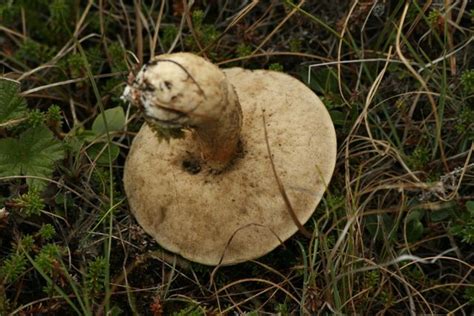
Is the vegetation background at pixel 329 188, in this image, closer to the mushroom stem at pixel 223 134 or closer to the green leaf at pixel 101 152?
the green leaf at pixel 101 152

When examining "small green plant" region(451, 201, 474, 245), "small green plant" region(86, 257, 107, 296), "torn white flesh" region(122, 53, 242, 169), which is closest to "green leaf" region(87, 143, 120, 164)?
"small green plant" region(86, 257, 107, 296)

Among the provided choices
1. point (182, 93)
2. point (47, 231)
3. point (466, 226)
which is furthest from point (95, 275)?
point (466, 226)

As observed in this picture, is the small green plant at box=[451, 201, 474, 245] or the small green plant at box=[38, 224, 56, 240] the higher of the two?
the small green plant at box=[451, 201, 474, 245]

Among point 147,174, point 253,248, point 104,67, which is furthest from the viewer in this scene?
point 104,67

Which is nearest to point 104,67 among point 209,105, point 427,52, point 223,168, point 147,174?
point 147,174

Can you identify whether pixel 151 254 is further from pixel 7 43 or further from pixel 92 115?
pixel 7 43

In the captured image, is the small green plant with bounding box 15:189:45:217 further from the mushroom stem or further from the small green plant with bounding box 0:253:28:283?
the mushroom stem

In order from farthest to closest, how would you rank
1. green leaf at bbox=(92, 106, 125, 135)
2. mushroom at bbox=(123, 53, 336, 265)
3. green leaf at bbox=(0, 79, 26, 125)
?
1. green leaf at bbox=(92, 106, 125, 135)
2. green leaf at bbox=(0, 79, 26, 125)
3. mushroom at bbox=(123, 53, 336, 265)
